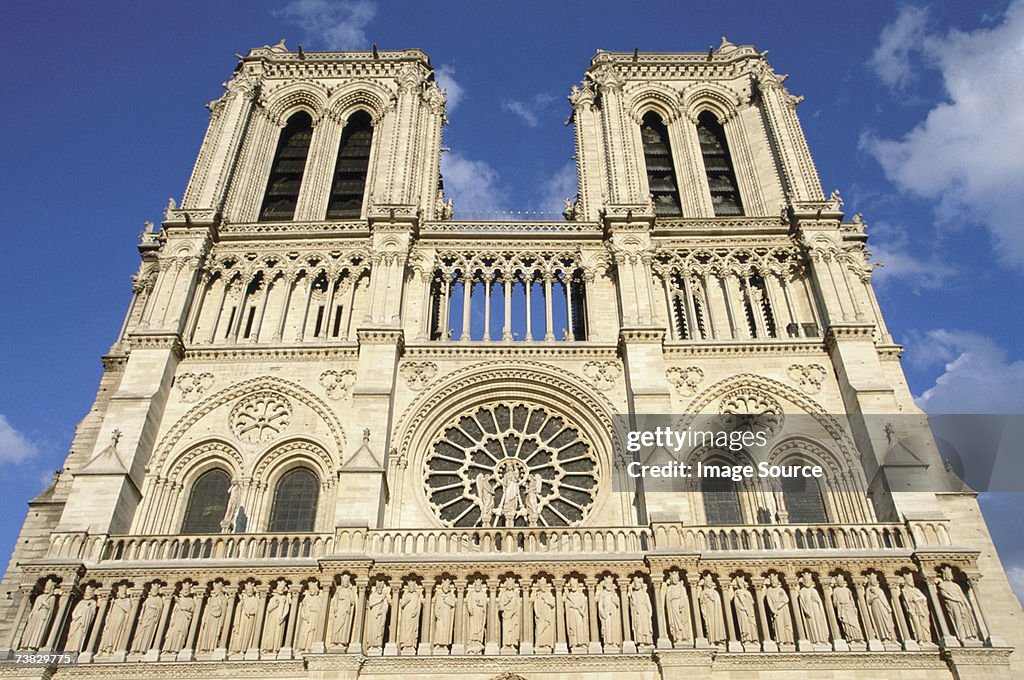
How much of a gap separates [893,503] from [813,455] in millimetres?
2344

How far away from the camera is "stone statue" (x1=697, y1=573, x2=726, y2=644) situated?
15102 millimetres

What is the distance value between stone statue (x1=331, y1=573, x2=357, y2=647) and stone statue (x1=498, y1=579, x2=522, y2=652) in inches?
102

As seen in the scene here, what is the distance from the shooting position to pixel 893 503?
17.0 metres

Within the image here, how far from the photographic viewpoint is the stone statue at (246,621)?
15.1m

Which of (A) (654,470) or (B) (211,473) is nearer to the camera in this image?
(A) (654,470)

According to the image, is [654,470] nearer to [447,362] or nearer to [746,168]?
[447,362]

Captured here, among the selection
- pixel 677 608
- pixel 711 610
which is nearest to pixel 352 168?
pixel 677 608

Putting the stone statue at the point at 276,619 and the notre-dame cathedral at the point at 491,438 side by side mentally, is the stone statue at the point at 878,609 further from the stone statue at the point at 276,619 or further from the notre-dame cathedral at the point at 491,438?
the stone statue at the point at 276,619

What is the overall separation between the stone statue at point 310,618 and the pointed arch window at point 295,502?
8.16 feet

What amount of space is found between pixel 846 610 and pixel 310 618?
30.8 ft

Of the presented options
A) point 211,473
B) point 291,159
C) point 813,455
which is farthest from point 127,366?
point 813,455

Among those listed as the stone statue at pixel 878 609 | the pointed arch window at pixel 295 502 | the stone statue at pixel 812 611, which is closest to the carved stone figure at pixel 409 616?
the pointed arch window at pixel 295 502

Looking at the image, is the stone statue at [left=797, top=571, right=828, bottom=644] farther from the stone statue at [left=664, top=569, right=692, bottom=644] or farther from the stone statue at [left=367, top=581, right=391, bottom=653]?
the stone statue at [left=367, top=581, right=391, bottom=653]

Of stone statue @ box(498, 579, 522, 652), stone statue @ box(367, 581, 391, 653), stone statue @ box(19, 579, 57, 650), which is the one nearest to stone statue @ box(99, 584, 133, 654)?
stone statue @ box(19, 579, 57, 650)
